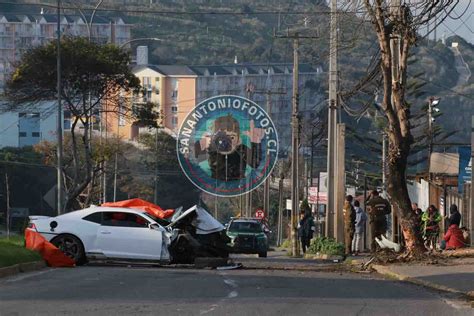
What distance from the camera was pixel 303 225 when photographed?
1507 inches

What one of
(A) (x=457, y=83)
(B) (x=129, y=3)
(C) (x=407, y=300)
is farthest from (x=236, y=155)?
(B) (x=129, y=3)

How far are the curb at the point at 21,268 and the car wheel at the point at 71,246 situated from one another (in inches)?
39.0

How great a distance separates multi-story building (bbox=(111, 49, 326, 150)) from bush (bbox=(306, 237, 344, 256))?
185 feet

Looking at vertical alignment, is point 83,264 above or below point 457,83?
below

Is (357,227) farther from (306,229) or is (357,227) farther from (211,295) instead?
(211,295)

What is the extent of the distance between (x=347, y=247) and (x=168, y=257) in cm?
1088

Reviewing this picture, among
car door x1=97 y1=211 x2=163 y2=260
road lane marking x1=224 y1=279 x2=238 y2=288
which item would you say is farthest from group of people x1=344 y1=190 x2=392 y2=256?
road lane marking x1=224 y1=279 x2=238 y2=288

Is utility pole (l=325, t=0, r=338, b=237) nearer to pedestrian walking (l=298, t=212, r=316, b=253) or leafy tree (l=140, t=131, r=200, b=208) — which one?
pedestrian walking (l=298, t=212, r=316, b=253)

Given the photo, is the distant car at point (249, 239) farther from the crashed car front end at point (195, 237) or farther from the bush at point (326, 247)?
the crashed car front end at point (195, 237)

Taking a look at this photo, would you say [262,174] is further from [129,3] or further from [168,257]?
[129,3]

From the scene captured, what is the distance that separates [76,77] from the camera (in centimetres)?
4475

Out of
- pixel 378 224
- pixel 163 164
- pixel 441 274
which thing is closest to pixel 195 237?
pixel 378 224

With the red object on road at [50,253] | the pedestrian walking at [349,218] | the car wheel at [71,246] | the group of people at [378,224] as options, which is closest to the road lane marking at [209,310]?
the red object on road at [50,253]

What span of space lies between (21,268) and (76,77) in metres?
24.8
